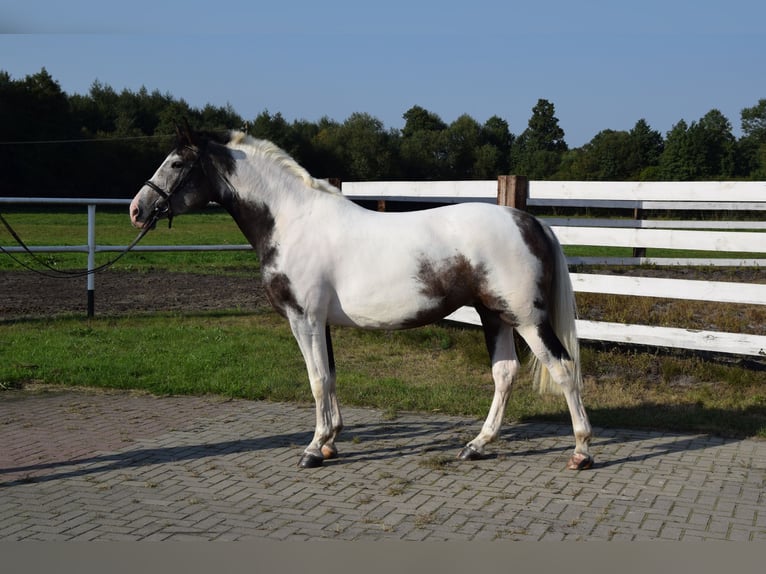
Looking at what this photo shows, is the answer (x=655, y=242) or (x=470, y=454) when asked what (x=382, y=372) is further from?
(x=655, y=242)

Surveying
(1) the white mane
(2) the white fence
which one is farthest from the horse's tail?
(2) the white fence

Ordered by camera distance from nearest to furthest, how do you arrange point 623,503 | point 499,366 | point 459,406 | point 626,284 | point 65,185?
1. point 623,503
2. point 499,366
3. point 459,406
4. point 626,284
5. point 65,185

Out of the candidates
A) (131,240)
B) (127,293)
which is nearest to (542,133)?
(131,240)

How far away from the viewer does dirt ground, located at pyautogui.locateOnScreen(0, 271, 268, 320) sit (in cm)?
1198

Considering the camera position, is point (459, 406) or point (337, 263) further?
point (459, 406)

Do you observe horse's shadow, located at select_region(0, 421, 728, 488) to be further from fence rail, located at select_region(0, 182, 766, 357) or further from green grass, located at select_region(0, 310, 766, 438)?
fence rail, located at select_region(0, 182, 766, 357)

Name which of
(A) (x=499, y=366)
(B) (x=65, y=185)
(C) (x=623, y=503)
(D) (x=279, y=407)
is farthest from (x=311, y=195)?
(B) (x=65, y=185)

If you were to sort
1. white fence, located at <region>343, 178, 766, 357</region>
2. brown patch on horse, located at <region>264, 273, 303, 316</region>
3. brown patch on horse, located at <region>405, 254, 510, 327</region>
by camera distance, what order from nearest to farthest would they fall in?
brown patch on horse, located at <region>405, 254, 510, 327</region>, brown patch on horse, located at <region>264, 273, 303, 316</region>, white fence, located at <region>343, 178, 766, 357</region>

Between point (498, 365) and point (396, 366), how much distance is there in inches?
121

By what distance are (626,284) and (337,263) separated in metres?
Answer: 3.58

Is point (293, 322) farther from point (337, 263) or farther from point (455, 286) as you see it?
point (455, 286)

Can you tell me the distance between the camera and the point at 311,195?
5.66 metres

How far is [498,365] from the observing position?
19.0 ft

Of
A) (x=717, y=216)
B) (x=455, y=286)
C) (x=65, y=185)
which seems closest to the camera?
(x=455, y=286)
